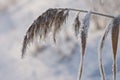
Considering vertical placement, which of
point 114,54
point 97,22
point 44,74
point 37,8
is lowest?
point 114,54

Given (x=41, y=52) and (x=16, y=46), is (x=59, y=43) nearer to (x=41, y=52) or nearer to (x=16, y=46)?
(x=41, y=52)

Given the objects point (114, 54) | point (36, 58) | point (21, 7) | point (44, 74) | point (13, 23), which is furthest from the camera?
point (21, 7)

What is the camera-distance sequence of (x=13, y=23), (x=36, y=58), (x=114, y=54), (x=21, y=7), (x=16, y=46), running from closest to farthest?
(x=114, y=54) < (x=36, y=58) < (x=16, y=46) < (x=13, y=23) < (x=21, y=7)

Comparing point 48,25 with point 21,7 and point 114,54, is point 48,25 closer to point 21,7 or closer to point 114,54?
point 114,54

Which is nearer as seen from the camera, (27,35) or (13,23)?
(27,35)

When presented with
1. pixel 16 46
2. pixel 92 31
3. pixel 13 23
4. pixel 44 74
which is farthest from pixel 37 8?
pixel 44 74

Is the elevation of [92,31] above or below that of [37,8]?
below
